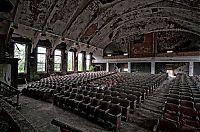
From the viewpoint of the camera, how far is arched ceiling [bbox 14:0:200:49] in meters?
13.3

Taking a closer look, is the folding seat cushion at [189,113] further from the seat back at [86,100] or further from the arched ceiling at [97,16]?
the arched ceiling at [97,16]

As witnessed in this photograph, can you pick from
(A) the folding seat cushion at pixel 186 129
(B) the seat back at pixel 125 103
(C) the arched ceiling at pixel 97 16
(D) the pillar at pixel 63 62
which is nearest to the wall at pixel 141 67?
(C) the arched ceiling at pixel 97 16

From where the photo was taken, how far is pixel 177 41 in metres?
24.6

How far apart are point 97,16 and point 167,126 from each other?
54.9 feet

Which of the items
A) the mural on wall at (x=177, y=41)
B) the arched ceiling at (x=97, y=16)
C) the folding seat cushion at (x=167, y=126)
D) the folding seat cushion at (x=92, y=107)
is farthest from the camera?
the mural on wall at (x=177, y=41)

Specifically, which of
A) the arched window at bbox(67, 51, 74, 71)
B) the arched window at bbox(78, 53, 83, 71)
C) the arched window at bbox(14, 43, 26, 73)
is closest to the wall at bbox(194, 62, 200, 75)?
the arched window at bbox(78, 53, 83, 71)

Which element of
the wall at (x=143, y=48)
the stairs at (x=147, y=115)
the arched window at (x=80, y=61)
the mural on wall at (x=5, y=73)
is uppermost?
the wall at (x=143, y=48)

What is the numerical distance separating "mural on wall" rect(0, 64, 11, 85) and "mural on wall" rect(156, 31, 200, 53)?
24006mm

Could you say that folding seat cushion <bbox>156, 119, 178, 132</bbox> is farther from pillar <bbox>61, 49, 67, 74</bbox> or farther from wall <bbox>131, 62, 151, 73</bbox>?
wall <bbox>131, 62, 151, 73</bbox>

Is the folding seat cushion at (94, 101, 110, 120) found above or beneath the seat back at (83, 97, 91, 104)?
beneath

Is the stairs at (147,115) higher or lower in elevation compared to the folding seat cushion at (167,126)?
lower

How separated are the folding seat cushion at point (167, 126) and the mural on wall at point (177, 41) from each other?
2331cm

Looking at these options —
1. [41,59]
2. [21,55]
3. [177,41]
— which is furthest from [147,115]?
[177,41]

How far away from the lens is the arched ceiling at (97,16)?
43.5ft
